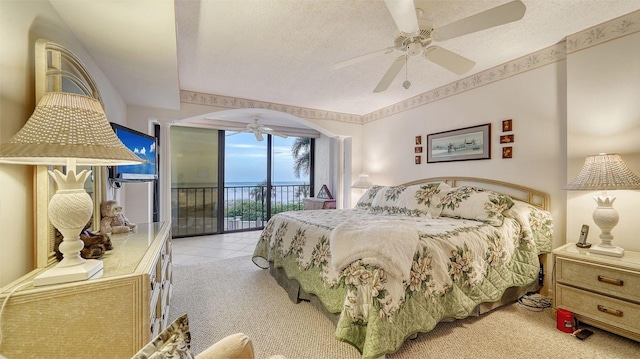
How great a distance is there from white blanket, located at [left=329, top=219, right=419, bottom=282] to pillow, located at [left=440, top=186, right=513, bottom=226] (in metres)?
1.07

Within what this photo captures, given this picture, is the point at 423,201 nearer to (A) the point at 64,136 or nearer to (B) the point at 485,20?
(B) the point at 485,20

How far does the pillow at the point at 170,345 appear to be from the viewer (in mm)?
521

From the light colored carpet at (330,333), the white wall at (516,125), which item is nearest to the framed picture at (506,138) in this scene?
the white wall at (516,125)

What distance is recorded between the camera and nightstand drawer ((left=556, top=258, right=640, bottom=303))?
1.60 m

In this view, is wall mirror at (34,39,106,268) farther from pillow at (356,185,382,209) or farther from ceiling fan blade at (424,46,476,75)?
pillow at (356,185,382,209)

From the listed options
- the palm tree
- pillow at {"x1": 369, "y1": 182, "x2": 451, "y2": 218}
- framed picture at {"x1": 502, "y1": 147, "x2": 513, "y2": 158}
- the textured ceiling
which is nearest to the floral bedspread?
pillow at {"x1": 369, "y1": 182, "x2": 451, "y2": 218}

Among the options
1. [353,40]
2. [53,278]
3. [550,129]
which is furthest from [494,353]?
[353,40]

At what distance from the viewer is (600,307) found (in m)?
1.71

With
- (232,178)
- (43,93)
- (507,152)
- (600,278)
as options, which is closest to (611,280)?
(600,278)

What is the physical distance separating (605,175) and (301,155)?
5010 millimetres

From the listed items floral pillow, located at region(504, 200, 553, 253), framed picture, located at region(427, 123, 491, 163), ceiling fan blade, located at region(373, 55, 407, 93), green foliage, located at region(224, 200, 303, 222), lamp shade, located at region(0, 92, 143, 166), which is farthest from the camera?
green foliage, located at region(224, 200, 303, 222)

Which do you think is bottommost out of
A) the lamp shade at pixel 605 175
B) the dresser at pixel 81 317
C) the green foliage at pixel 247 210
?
the green foliage at pixel 247 210

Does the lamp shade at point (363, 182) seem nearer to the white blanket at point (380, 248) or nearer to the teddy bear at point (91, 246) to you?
the white blanket at point (380, 248)

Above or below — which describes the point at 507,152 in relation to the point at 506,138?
below
